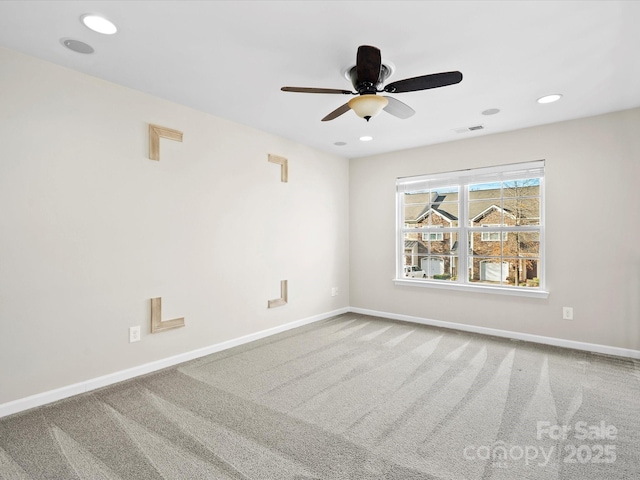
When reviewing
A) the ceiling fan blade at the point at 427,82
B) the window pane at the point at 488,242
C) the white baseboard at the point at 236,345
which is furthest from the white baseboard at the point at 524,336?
the ceiling fan blade at the point at 427,82

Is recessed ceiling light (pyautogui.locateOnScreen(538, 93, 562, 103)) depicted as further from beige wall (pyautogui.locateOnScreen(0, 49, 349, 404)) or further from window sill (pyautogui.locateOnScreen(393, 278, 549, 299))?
beige wall (pyautogui.locateOnScreen(0, 49, 349, 404))

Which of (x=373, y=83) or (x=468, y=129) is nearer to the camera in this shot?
(x=373, y=83)

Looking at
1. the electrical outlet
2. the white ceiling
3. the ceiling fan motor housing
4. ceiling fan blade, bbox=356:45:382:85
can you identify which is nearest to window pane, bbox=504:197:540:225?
the white ceiling

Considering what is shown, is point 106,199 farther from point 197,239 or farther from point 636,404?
point 636,404

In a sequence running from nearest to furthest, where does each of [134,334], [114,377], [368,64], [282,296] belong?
[368,64], [114,377], [134,334], [282,296]

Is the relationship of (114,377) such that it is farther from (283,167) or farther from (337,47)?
(337,47)

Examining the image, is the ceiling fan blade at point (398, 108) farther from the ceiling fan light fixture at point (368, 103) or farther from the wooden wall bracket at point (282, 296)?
the wooden wall bracket at point (282, 296)

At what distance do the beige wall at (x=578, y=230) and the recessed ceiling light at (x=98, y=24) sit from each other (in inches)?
150

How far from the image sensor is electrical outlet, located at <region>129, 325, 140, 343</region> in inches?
118

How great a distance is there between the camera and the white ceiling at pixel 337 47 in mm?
1941

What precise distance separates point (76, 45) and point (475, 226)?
4.41m

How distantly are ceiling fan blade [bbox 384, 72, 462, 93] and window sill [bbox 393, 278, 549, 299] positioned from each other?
9.54 feet

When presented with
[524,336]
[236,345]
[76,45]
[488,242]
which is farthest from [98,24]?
[524,336]

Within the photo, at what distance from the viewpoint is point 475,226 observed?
449 cm
